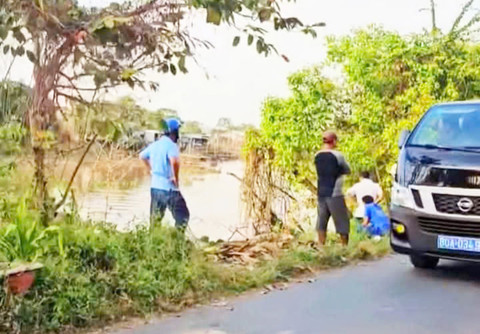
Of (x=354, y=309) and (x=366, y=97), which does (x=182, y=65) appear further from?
(x=366, y=97)

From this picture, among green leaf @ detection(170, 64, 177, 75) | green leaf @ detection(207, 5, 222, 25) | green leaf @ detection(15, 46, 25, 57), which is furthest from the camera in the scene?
green leaf @ detection(170, 64, 177, 75)

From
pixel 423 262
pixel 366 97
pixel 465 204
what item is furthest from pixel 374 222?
pixel 366 97

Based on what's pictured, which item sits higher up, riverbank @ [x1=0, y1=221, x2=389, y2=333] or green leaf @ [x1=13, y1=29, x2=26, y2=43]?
green leaf @ [x1=13, y1=29, x2=26, y2=43]

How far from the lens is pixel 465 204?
25.3ft

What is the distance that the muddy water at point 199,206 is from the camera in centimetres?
720

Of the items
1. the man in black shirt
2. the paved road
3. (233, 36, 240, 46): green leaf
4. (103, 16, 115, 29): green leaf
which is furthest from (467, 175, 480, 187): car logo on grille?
(103, 16, 115, 29): green leaf

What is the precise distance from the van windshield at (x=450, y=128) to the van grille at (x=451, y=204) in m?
0.68

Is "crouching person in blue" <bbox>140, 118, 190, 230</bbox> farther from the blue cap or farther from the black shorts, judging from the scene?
the black shorts

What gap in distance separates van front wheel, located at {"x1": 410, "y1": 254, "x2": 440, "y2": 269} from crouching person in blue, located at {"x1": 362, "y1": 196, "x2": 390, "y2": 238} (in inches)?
74.7

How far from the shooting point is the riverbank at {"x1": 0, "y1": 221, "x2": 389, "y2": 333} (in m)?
5.47

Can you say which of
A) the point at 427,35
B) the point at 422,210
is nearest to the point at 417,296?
the point at 422,210

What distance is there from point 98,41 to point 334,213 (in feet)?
15.5

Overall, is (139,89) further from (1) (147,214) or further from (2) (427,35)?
(2) (427,35)

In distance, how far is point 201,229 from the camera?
883cm
